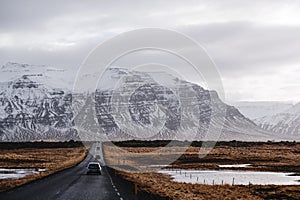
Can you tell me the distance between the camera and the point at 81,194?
34500mm

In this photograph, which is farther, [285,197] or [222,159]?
[222,159]

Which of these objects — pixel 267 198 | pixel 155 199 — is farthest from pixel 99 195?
pixel 267 198

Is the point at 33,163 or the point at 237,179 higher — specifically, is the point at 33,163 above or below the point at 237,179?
below

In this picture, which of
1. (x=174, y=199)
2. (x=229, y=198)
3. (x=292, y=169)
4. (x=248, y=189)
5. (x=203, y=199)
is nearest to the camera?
(x=174, y=199)

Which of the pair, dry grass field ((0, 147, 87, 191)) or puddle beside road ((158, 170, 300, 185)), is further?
puddle beside road ((158, 170, 300, 185))

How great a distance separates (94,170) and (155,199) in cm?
3355

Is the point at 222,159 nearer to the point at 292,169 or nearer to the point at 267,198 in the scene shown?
the point at 292,169

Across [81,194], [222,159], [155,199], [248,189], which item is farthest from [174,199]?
[222,159]

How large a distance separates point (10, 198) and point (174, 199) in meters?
9.57

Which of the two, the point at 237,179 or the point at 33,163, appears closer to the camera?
the point at 237,179

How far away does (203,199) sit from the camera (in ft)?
108

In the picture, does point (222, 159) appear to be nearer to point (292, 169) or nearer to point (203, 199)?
point (292, 169)

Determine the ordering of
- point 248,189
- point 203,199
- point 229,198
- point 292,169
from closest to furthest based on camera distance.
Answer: point 203,199 < point 229,198 < point 248,189 < point 292,169

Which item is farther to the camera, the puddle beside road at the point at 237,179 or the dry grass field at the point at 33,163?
the puddle beside road at the point at 237,179
